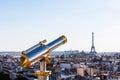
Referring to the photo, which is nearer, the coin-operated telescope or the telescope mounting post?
the coin-operated telescope

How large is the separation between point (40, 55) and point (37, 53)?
0.07 meters

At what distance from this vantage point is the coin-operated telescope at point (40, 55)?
2.92 metres

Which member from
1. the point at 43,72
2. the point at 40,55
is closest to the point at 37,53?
the point at 40,55

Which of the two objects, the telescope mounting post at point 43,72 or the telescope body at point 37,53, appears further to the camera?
the telescope mounting post at point 43,72

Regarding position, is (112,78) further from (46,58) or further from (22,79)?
(46,58)

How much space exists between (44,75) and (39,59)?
6.4 inches

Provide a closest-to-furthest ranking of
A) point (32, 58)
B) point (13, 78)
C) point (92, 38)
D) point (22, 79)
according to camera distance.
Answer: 1. point (32, 58)
2. point (22, 79)
3. point (13, 78)
4. point (92, 38)

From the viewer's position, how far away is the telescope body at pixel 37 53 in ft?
9.55

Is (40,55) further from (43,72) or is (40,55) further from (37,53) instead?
(43,72)

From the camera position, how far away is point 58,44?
330cm

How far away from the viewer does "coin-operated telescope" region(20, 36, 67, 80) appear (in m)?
2.92

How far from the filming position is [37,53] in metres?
2.95

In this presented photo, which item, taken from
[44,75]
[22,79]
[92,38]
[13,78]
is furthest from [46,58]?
[92,38]

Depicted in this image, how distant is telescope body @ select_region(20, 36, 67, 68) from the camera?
2.91 metres
